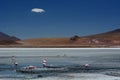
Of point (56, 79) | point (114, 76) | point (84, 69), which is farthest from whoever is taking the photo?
point (84, 69)

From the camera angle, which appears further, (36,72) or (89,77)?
(36,72)

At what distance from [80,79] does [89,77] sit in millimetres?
1501

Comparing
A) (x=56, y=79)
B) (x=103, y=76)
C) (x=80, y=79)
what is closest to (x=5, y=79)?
(x=56, y=79)

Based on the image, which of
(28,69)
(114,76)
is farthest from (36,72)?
(114,76)

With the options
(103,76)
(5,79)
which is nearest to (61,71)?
(103,76)

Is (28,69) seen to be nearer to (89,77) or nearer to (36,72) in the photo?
(36,72)

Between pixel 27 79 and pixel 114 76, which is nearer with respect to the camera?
pixel 27 79

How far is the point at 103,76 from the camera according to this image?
3005cm

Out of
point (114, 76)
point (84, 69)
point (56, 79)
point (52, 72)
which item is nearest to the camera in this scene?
point (56, 79)

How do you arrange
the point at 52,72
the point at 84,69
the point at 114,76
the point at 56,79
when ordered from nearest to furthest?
the point at 56,79
the point at 114,76
the point at 52,72
the point at 84,69

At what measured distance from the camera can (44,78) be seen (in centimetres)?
2848

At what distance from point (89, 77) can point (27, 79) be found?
4.92m

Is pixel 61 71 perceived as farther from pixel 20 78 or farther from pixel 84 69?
pixel 20 78

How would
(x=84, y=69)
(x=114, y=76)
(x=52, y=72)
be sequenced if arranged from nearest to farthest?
(x=114, y=76) < (x=52, y=72) < (x=84, y=69)
